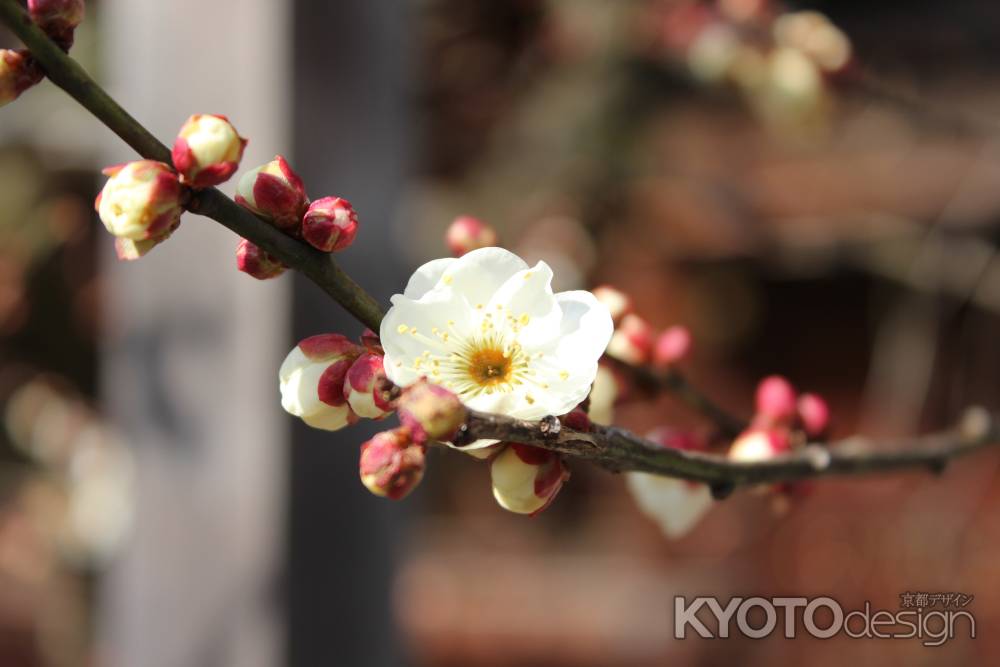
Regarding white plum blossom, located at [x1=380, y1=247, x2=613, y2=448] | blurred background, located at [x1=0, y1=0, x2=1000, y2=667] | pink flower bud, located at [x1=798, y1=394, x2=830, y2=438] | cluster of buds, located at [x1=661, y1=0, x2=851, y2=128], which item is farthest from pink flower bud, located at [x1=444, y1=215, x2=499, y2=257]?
cluster of buds, located at [x1=661, y1=0, x2=851, y2=128]

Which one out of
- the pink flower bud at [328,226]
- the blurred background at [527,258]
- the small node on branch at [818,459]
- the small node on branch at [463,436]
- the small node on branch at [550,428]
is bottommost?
the small node on branch at [463,436]

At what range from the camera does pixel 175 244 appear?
1040 millimetres

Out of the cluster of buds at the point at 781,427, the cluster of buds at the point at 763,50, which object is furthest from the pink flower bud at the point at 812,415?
the cluster of buds at the point at 763,50

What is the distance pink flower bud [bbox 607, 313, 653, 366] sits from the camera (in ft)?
2.07

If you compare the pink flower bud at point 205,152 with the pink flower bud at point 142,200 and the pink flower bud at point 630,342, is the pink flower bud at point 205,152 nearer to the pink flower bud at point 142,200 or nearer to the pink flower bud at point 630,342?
the pink flower bud at point 142,200

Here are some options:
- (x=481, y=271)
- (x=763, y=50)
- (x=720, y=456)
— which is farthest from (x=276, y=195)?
(x=763, y=50)

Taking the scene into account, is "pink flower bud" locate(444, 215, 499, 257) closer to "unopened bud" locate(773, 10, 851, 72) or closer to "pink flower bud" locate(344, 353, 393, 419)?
"pink flower bud" locate(344, 353, 393, 419)

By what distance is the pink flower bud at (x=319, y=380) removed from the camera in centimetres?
47

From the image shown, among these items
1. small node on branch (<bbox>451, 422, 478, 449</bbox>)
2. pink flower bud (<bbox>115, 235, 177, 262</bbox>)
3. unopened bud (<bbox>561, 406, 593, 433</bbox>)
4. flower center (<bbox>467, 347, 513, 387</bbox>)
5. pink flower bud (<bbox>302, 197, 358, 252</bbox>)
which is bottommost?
small node on branch (<bbox>451, 422, 478, 449</bbox>)

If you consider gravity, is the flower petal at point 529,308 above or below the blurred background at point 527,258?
below

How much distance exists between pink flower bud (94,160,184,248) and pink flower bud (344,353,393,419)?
4.2 inches

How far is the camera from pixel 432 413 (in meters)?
0.36

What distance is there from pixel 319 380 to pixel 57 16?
8.0 inches

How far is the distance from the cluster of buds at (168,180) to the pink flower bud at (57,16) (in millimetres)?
67
